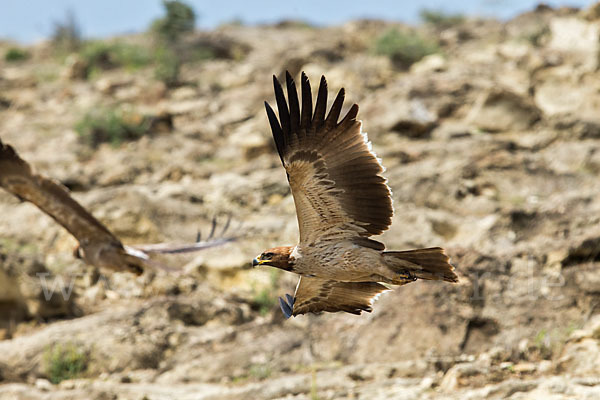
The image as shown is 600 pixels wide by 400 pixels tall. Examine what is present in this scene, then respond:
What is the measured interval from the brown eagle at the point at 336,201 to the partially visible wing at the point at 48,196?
295cm

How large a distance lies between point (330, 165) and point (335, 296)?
65.9 inches

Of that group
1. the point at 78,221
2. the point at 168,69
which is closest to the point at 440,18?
the point at 168,69

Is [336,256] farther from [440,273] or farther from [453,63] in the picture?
[453,63]

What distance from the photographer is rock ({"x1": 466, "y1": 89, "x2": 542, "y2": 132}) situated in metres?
12.7

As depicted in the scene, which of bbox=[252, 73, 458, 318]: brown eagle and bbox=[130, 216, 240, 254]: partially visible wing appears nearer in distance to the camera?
bbox=[252, 73, 458, 318]: brown eagle

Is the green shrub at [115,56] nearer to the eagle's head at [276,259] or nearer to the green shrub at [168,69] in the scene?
the green shrub at [168,69]

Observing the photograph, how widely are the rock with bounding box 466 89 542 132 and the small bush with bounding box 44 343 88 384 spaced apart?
888cm

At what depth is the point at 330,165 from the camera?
Result: 191 inches

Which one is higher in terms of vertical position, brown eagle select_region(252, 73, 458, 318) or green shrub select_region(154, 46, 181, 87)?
green shrub select_region(154, 46, 181, 87)

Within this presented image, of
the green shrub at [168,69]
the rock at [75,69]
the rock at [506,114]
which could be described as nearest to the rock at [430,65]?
the rock at [506,114]

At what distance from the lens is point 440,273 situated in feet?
16.4

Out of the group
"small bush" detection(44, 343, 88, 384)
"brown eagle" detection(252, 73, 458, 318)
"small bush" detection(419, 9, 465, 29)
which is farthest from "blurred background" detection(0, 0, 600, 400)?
"small bush" detection(419, 9, 465, 29)

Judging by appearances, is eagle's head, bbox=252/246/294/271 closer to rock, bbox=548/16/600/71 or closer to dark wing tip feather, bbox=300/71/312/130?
dark wing tip feather, bbox=300/71/312/130

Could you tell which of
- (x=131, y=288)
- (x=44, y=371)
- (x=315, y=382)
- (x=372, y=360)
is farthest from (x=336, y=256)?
(x=131, y=288)
